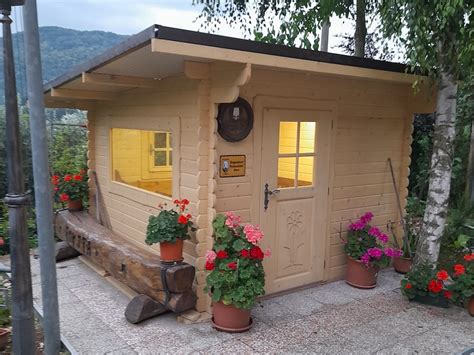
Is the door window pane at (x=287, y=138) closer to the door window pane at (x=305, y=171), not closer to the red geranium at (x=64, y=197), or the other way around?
the door window pane at (x=305, y=171)

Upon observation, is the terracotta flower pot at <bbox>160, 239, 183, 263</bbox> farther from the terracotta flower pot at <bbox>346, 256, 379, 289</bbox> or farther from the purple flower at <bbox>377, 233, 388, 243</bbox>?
the purple flower at <bbox>377, 233, 388, 243</bbox>

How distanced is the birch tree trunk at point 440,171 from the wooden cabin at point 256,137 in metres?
0.29

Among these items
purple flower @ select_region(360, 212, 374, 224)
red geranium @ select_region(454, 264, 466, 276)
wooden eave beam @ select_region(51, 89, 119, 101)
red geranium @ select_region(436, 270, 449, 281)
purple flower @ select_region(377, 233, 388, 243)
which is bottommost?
red geranium @ select_region(436, 270, 449, 281)

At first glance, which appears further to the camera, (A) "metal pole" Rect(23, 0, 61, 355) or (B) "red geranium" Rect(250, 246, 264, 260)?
(B) "red geranium" Rect(250, 246, 264, 260)

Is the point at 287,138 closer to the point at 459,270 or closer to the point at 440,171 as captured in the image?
the point at 440,171

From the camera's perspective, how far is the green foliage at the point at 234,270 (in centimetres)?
314

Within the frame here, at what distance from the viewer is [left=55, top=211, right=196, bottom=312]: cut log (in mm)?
3311

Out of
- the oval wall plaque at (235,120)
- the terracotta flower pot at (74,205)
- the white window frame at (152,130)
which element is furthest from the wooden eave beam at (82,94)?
the oval wall plaque at (235,120)

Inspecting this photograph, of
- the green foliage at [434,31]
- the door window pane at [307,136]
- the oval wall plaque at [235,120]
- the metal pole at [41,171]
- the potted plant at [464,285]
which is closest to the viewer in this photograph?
the metal pole at [41,171]

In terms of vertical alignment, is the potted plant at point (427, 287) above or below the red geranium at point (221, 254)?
below

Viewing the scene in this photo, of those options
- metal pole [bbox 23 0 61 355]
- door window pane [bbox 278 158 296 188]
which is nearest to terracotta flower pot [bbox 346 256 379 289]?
door window pane [bbox 278 158 296 188]

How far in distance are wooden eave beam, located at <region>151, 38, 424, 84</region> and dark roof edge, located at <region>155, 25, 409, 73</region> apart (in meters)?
0.03

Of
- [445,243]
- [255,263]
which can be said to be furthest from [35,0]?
[445,243]

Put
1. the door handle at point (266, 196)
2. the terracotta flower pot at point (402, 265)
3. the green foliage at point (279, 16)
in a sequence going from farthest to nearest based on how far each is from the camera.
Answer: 1. the green foliage at point (279, 16)
2. the terracotta flower pot at point (402, 265)
3. the door handle at point (266, 196)
